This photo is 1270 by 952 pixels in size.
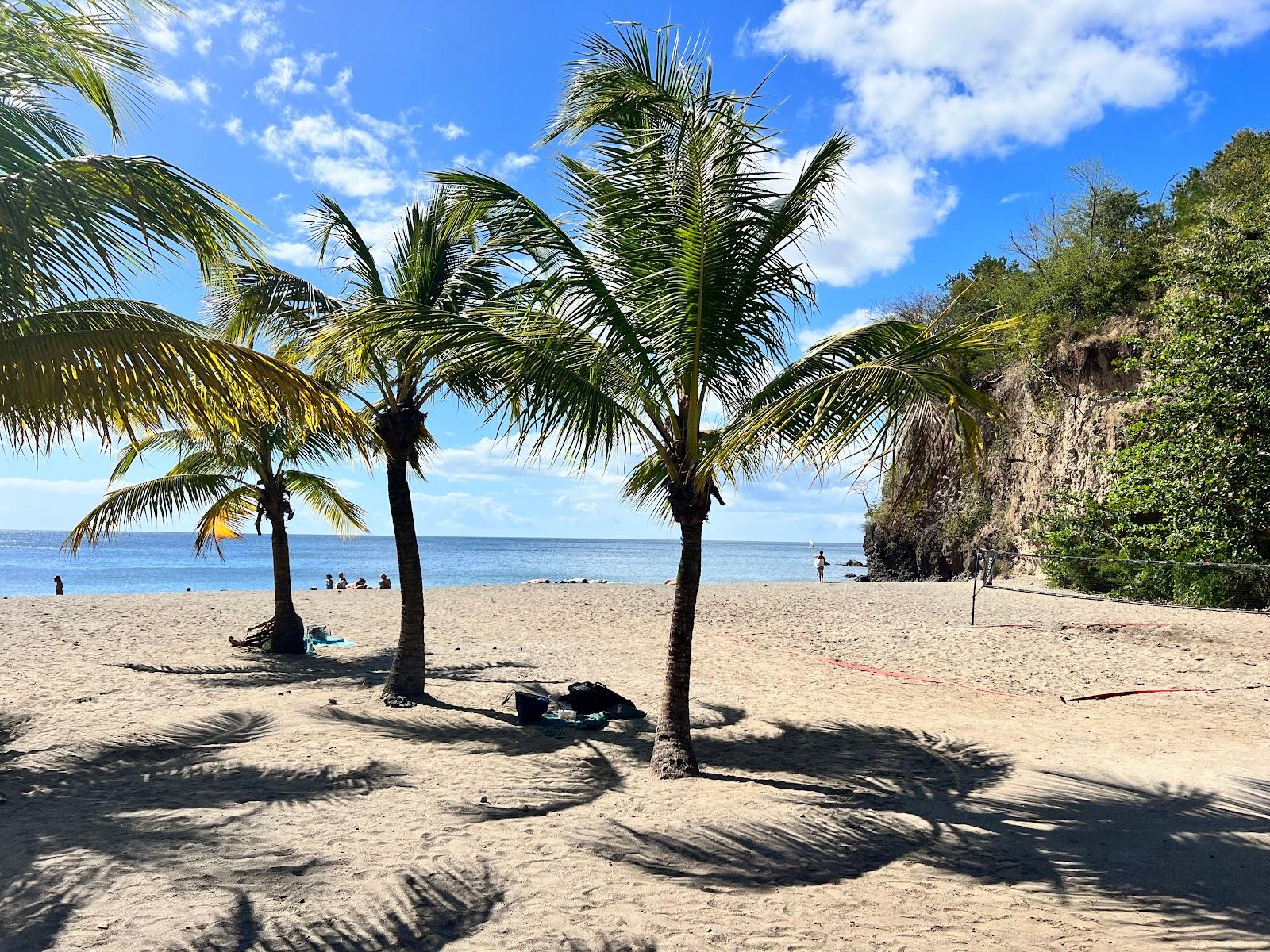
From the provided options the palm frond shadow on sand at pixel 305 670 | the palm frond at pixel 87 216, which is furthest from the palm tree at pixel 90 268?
the palm frond shadow on sand at pixel 305 670

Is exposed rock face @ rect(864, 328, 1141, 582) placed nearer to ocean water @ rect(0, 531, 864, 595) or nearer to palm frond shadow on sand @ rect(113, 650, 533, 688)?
palm frond shadow on sand @ rect(113, 650, 533, 688)

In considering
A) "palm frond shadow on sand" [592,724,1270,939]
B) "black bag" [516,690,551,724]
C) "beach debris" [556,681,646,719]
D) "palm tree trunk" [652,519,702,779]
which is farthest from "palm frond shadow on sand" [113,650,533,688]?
"palm frond shadow on sand" [592,724,1270,939]

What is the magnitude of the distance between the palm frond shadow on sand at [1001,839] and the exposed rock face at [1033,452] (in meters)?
11.0

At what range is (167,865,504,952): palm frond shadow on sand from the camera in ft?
11.6

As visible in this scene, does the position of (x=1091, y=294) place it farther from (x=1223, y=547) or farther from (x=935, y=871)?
(x=935, y=871)

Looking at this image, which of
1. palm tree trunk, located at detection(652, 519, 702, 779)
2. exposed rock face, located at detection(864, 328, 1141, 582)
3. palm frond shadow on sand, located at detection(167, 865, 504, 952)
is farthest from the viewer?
exposed rock face, located at detection(864, 328, 1141, 582)

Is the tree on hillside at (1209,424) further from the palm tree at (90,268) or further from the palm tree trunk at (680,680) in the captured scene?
the palm tree at (90,268)

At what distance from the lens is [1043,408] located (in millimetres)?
23219

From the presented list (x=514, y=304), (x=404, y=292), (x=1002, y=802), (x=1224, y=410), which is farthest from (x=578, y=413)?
(x=1224, y=410)

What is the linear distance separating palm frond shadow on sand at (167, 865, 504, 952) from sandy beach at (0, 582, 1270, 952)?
2 cm

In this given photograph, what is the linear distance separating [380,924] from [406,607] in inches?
A: 214

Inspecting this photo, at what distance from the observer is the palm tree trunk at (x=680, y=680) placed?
6320mm

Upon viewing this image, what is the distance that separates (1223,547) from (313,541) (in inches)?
5875

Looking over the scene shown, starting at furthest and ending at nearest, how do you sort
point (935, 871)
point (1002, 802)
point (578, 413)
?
point (578, 413) < point (1002, 802) < point (935, 871)
